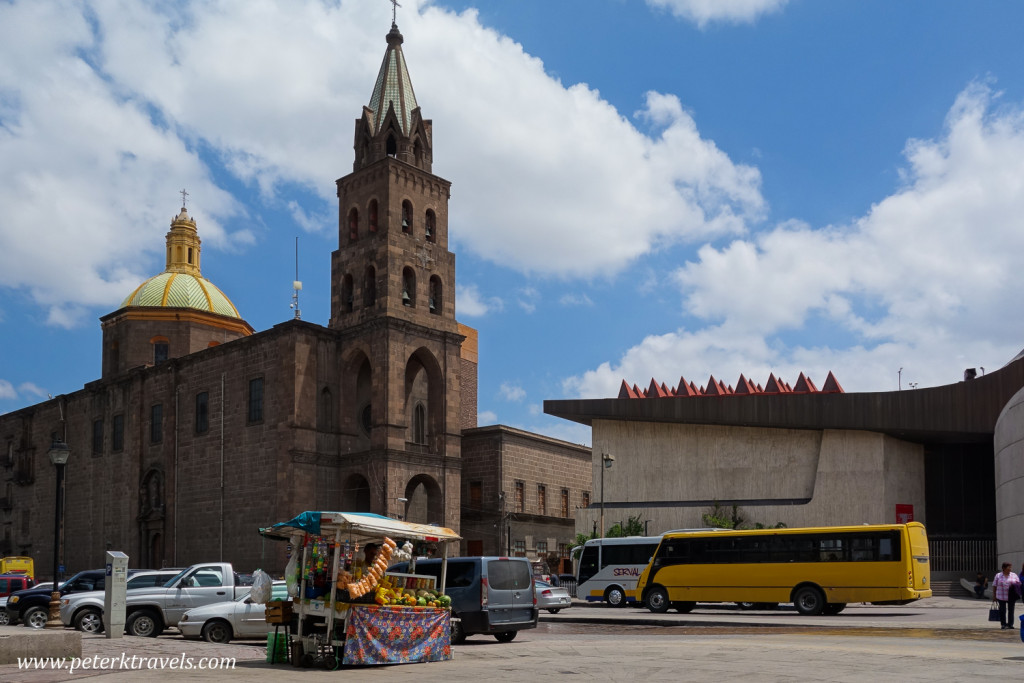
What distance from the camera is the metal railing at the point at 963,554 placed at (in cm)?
4278

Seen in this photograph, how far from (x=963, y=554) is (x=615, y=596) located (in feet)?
58.8

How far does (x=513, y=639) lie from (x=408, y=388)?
31550 millimetres

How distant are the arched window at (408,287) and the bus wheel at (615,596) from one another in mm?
20506

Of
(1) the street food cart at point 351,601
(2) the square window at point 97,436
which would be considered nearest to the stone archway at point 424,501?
(2) the square window at point 97,436

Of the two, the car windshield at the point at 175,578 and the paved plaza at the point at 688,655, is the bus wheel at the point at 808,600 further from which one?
the car windshield at the point at 175,578

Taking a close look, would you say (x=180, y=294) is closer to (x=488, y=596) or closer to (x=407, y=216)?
(x=407, y=216)

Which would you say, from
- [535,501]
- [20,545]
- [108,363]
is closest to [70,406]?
[108,363]

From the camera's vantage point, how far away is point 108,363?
65.4 metres

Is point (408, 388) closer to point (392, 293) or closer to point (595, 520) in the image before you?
point (392, 293)

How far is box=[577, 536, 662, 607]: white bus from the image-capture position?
3269 centimetres

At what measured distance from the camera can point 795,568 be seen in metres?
26.7

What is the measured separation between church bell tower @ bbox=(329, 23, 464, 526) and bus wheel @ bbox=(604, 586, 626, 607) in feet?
46.3

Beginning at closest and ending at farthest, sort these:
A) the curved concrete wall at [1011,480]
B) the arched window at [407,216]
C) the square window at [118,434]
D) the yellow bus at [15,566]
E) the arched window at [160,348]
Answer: the curved concrete wall at [1011,480]
the yellow bus at [15,566]
the arched window at [407,216]
the square window at [118,434]
the arched window at [160,348]

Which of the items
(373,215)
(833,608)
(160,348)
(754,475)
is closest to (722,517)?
(754,475)
